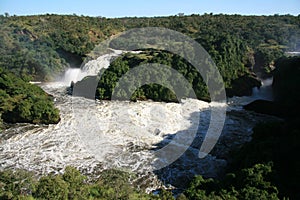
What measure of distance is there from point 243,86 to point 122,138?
54.6ft

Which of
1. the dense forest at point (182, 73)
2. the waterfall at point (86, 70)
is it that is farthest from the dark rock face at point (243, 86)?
the waterfall at point (86, 70)

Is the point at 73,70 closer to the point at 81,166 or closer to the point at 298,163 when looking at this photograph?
the point at 81,166

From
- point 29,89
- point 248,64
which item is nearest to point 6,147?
point 29,89

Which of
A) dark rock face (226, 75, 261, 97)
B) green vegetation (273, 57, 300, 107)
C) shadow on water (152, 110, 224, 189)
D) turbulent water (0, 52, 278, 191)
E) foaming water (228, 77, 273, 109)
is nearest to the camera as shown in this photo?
shadow on water (152, 110, 224, 189)

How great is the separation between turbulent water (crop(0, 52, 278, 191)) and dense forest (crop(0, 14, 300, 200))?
4.33 feet

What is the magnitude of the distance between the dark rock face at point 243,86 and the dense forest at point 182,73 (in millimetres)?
109

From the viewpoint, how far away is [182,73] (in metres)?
30.2

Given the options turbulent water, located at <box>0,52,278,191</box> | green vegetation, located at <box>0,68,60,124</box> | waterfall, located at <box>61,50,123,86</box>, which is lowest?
turbulent water, located at <box>0,52,278,191</box>

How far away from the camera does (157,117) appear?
23844mm

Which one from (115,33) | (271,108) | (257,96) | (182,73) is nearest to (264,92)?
(257,96)

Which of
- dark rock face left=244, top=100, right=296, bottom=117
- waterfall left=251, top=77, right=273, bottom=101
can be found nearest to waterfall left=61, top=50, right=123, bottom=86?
waterfall left=251, top=77, right=273, bottom=101

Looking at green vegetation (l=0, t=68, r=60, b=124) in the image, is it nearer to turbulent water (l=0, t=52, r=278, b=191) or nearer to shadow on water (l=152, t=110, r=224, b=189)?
turbulent water (l=0, t=52, r=278, b=191)

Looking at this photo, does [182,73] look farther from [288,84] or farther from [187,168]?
[187,168]

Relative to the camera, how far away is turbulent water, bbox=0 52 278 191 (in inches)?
664
